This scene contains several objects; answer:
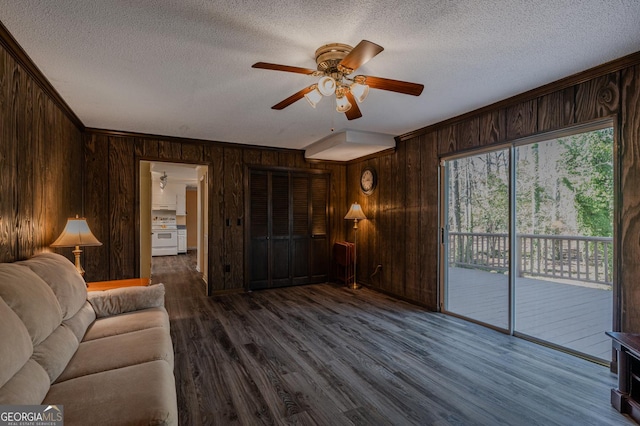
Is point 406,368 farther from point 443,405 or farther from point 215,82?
point 215,82

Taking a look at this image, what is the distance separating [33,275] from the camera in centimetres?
173

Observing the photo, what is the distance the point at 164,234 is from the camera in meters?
9.16

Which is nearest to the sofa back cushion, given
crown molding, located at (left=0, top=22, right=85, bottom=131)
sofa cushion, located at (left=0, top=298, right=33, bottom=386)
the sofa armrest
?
sofa cushion, located at (left=0, top=298, right=33, bottom=386)

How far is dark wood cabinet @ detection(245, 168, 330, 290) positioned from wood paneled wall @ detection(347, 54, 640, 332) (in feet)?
2.42

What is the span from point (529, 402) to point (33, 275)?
3206 mm

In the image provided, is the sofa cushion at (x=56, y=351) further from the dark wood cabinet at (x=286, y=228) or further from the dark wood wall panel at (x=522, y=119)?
the dark wood wall panel at (x=522, y=119)

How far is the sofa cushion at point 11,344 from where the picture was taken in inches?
44.5

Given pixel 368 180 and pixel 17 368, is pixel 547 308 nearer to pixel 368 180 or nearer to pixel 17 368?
pixel 368 180

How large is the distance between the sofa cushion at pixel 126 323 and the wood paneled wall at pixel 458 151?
3206 mm

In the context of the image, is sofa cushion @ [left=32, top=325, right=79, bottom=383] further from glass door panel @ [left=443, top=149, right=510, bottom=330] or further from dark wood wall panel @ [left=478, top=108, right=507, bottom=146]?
dark wood wall panel @ [left=478, top=108, right=507, bottom=146]

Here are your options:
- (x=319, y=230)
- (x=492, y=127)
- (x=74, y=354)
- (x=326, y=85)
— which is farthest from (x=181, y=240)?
(x=492, y=127)

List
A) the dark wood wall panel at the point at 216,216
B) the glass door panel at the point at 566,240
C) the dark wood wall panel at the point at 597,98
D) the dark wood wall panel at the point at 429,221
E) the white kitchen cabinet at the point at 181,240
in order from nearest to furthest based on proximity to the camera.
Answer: the dark wood wall panel at the point at 597,98 < the glass door panel at the point at 566,240 < the dark wood wall panel at the point at 429,221 < the dark wood wall panel at the point at 216,216 < the white kitchen cabinet at the point at 181,240

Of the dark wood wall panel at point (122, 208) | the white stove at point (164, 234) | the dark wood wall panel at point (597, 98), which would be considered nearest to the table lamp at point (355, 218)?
the dark wood wall panel at point (597, 98)

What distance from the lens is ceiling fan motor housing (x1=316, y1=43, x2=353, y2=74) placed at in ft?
6.57
